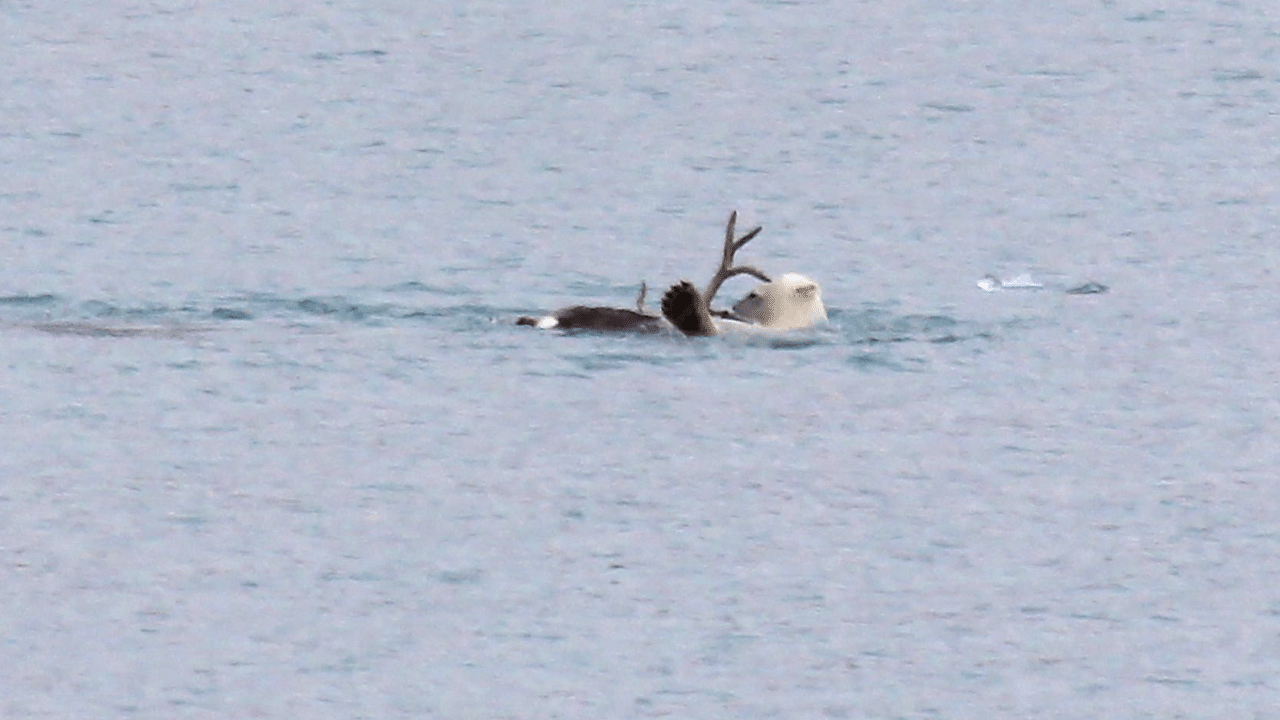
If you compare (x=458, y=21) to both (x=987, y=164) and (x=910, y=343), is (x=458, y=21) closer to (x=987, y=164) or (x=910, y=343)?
(x=987, y=164)

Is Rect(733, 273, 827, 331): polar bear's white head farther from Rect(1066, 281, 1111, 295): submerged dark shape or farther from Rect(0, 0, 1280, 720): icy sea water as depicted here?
Rect(1066, 281, 1111, 295): submerged dark shape

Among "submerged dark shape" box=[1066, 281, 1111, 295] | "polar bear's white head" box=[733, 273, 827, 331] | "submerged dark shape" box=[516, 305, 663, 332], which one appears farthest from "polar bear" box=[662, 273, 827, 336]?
"submerged dark shape" box=[1066, 281, 1111, 295]

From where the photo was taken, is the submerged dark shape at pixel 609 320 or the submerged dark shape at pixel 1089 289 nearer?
the submerged dark shape at pixel 609 320

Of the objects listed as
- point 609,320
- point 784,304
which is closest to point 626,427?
point 609,320

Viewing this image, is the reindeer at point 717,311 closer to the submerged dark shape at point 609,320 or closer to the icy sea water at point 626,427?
the submerged dark shape at point 609,320

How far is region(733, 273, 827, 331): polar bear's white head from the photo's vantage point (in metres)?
23.5

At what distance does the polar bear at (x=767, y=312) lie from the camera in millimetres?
22891

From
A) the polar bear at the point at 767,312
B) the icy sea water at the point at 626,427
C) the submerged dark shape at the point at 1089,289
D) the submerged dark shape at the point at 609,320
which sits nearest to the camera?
the icy sea water at the point at 626,427

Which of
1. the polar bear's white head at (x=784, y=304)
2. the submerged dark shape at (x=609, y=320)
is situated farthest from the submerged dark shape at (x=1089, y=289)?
the submerged dark shape at (x=609, y=320)

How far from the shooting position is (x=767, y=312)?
23641 millimetres

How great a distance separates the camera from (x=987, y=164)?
38812 millimetres

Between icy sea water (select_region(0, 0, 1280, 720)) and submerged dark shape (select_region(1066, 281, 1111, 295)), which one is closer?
icy sea water (select_region(0, 0, 1280, 720))

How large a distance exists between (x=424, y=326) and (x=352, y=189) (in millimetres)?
11064

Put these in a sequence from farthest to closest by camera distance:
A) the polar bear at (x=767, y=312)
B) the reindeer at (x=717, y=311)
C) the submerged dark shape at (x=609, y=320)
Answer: the submerged dark shape at (x=609, y=320) → the polar bear at (x=767, y=312) → the reindeer at (x=717, y=311)
